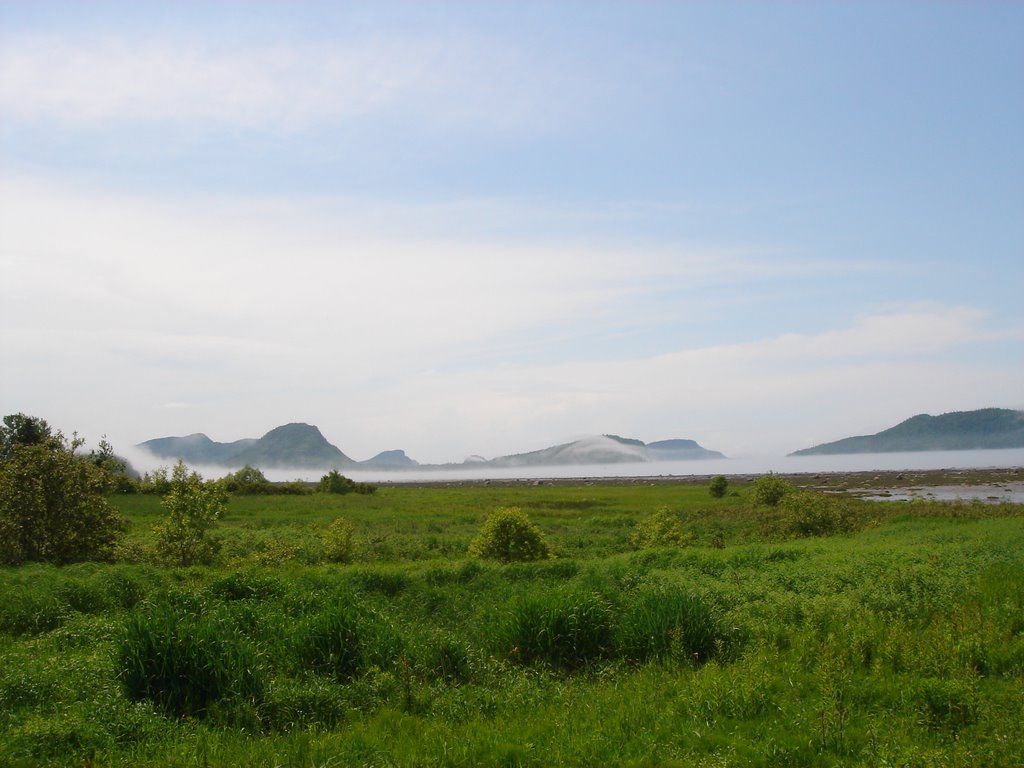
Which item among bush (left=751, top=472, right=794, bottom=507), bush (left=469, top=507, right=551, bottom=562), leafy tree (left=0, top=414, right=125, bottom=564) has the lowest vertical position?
bush (left=751, top=472, right=794, bottom=507)

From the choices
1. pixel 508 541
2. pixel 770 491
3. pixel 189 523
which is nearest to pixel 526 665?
pixel 508 541

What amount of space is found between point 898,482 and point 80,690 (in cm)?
10672

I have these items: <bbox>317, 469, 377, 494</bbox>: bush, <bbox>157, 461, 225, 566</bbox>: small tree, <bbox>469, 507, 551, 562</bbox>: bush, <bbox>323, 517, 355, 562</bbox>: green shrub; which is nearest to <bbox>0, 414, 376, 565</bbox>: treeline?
<bbox>157, 461, 225, 566</bbox>: small tree

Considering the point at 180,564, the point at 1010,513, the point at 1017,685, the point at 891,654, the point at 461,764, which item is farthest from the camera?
the point at 1010,513

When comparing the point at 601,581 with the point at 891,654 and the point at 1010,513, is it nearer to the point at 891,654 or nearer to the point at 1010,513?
the point at 891,654

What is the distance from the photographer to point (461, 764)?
739 centimetres

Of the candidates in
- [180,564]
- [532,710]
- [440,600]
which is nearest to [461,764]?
[532,710]

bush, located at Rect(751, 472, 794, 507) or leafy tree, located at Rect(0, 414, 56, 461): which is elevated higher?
leafy tree, located at Rect(0, 414, 56, 461)

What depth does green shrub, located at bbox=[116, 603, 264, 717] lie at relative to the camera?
924 cm

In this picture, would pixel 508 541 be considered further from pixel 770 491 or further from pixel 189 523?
pixel 770 491

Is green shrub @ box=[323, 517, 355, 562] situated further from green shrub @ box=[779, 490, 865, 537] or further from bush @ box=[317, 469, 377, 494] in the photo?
bush @ box=[317, 469, 377, 494]

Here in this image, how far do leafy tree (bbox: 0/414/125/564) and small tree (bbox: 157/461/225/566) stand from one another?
189 centimetres

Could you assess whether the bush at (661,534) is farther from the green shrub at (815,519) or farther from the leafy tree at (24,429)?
the leafy tree at (24,429)

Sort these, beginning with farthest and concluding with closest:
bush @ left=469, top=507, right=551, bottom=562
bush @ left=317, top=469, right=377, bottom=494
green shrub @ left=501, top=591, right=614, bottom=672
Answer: bush @ left=317, top=469, right=377, bottom=494
bush @ left=469, top=507, right=551, bottom=562
green shrub @ left=501, top=591, right=614, bottom=672
